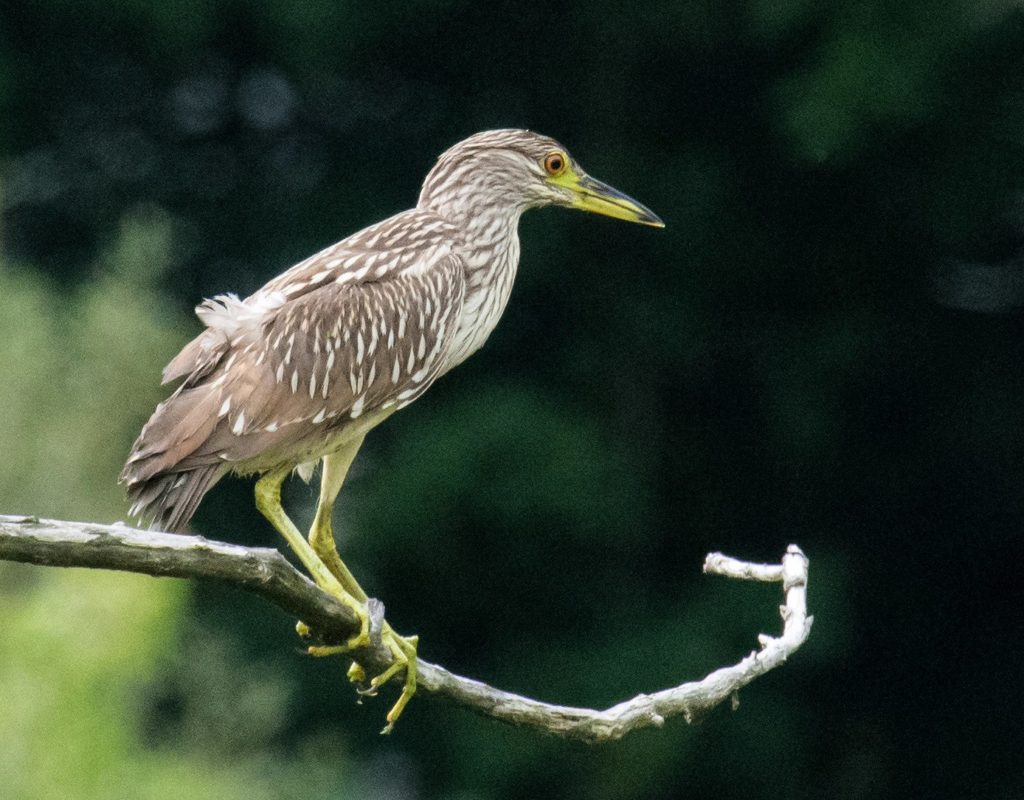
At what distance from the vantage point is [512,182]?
5.52 metres

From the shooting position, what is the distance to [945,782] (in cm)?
1323

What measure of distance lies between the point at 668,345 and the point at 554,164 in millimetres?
6696

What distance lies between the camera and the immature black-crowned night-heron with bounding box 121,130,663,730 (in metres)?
4.65

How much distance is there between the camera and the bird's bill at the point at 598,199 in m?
5.62

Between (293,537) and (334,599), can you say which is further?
(293,537)

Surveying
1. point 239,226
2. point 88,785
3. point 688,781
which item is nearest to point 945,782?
point 688,781

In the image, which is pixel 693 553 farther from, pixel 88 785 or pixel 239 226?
pixel 88 785

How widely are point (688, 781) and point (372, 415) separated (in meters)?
7.59

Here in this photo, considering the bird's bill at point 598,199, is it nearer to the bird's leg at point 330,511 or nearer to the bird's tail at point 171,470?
the bird's leg at point 330,511

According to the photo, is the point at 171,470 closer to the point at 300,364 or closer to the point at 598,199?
the point at 300,364

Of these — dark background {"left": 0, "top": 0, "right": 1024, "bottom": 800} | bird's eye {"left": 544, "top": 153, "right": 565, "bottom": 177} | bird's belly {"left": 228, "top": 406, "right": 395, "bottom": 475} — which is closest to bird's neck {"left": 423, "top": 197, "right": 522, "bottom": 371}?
bird's eye {"left": 544, "top": 153, "right": 565, "bottom": 177}

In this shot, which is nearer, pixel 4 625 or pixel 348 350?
pixel 348 350

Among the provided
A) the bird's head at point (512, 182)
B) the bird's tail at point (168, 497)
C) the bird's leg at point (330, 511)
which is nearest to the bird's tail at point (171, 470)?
the bird's tail at point (168, 497)

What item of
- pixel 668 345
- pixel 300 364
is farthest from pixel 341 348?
pixel 668 345
